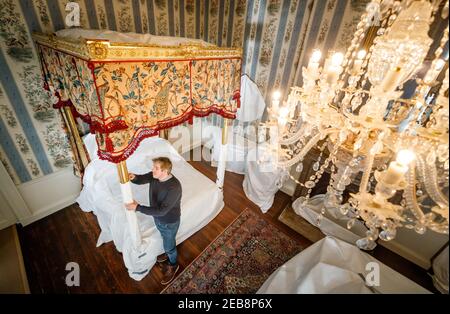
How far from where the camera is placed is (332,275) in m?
1.22

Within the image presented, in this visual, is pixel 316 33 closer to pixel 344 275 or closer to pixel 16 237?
pixel 344 275

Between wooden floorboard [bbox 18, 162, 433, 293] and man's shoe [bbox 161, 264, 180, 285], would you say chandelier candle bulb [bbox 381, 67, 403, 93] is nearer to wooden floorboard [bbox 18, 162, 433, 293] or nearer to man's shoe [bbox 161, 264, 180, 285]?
wooden floorboard [bbox 18, 162, 433, 293]

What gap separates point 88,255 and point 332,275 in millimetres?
2709

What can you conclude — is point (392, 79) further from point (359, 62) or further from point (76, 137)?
point (76, 137)

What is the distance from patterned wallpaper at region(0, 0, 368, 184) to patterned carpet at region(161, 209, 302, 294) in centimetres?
231

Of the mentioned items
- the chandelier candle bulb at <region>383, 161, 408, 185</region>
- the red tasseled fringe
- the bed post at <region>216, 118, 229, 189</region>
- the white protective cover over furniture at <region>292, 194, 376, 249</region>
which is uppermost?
the chandelier candle bulb at <region>383, 161, 408, 185</region>

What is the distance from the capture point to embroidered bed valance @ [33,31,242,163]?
131cm

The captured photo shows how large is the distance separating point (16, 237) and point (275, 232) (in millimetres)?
3498

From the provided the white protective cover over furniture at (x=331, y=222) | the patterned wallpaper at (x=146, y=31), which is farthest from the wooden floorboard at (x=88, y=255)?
the patterned wallpaper at (x=146, y=31)

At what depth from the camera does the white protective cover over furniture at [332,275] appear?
3.84 feet

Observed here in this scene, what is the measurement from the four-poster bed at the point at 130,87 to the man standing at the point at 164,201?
0.60 feet

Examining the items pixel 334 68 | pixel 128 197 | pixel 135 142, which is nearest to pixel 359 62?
pixel 334 68

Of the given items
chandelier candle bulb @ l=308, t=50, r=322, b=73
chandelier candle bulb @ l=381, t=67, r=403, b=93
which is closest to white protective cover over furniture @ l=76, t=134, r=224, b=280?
chandelier candle bulb @ l=308, t=50, r=322, b=73

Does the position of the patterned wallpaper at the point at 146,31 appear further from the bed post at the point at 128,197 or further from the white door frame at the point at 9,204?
the bed post at the point at 128,197
